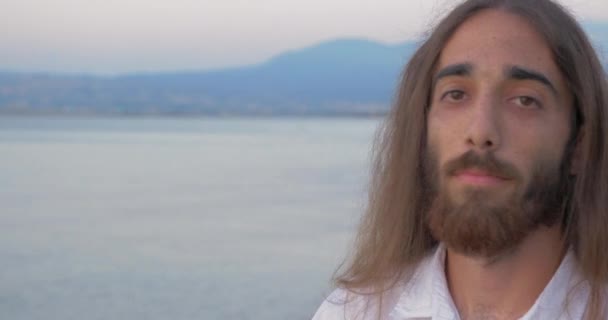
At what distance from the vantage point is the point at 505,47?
7.45 ft

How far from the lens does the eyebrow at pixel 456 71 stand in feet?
7.52

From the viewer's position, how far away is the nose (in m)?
2.19

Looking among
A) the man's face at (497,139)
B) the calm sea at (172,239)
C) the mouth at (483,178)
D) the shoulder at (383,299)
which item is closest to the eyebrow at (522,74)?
the man's face at (497,139)

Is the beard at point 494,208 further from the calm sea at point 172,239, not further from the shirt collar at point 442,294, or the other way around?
the calm sea at point 172,239

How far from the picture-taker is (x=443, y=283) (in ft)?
7.57

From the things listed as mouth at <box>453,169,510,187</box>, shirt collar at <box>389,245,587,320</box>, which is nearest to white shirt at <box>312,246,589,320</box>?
shirt collar at <box>389,245,587,320</box>

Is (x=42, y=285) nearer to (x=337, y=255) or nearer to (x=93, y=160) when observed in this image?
(x=337, y=255)

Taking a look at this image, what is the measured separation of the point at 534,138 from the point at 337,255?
9499 mm

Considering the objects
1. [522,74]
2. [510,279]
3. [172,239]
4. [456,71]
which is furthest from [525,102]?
[172,239]

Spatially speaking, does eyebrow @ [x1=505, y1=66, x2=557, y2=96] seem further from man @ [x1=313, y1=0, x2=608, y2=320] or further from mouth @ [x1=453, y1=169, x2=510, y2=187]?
mouth @ [x1=453, y1=169, x2=510, y2=187]

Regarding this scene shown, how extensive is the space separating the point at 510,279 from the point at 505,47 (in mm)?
469

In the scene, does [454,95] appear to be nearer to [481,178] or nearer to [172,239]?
[481,178]

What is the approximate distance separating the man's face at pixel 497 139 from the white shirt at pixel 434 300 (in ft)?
0.32

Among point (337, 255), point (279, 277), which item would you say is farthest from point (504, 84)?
point (337, 255)
